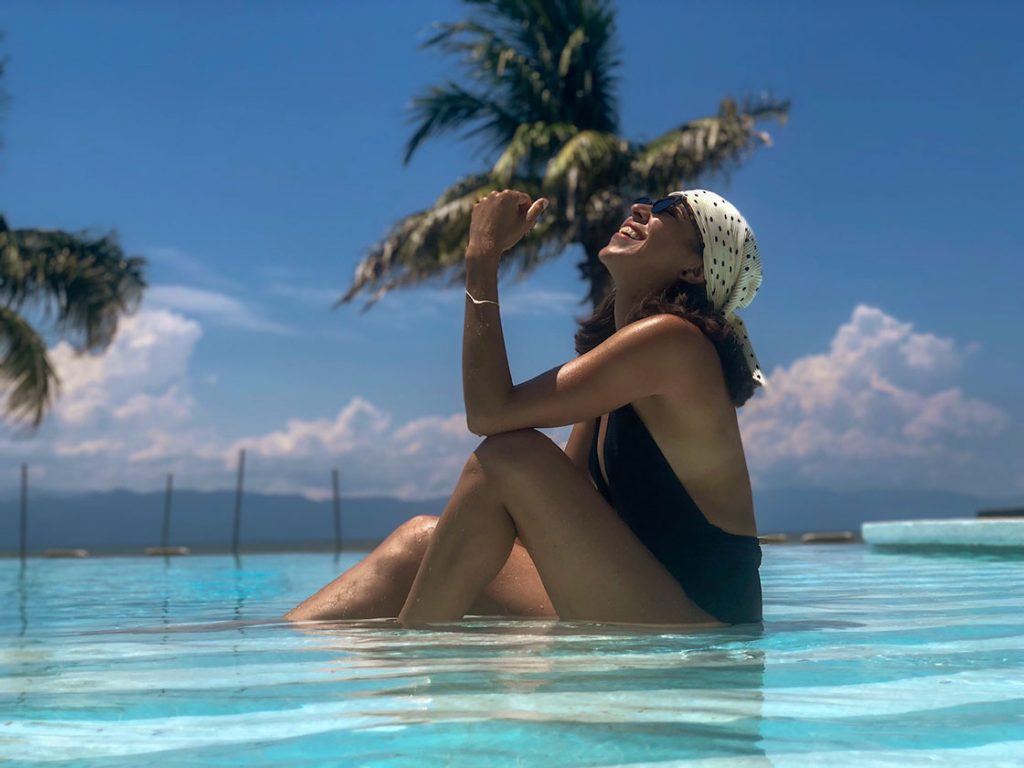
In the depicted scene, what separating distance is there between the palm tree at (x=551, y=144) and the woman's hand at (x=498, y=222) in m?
12.2

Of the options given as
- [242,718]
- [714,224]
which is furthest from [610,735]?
[714,224]

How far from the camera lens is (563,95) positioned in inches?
718

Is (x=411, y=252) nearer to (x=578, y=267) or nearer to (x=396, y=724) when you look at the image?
(x=578, y=267)

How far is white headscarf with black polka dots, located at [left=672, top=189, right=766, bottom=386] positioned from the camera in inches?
120

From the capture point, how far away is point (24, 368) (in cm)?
1836

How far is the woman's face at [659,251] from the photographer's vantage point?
308 cm

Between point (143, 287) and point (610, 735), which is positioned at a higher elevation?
point (143, 287)

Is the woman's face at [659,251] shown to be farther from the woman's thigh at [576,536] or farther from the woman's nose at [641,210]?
the woman's thigh at [576,536]

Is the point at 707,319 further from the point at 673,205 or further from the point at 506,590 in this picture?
the point at 506,590

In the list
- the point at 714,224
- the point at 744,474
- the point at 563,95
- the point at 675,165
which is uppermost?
the point at 563,95

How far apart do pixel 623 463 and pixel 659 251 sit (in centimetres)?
63

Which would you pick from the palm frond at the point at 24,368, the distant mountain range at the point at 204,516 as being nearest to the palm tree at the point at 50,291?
the palm frond at the point at 24,368

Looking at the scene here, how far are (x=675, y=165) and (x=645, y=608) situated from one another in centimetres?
1454

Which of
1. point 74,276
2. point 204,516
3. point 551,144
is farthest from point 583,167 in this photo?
point 204,516
